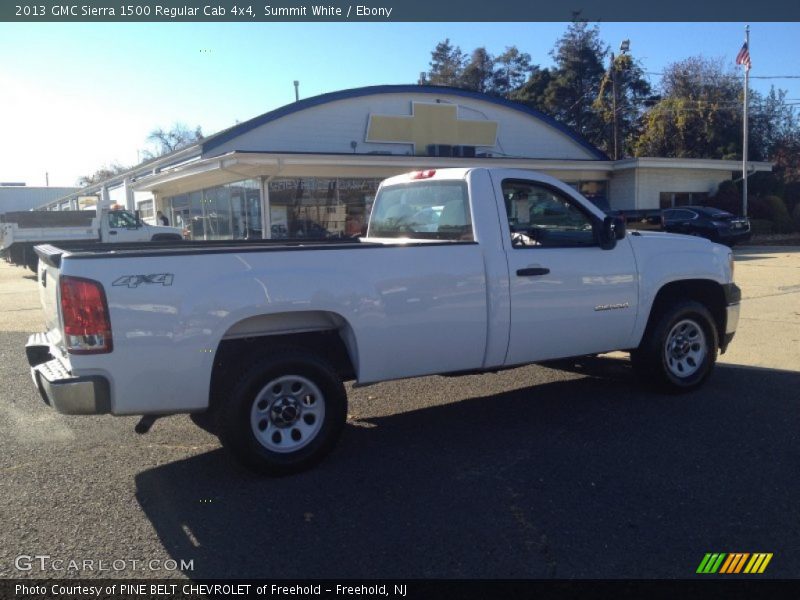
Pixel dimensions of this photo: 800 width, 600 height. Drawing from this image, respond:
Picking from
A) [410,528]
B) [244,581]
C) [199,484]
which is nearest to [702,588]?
[410,528]

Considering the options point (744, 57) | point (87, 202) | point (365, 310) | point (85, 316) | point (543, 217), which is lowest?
point (365, 310)

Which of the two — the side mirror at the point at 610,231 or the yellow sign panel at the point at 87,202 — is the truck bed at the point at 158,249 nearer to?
the side mirror at the point at 610,231

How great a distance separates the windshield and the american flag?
1139 inches

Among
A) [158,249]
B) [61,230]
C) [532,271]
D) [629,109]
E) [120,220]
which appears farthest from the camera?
[629,109]

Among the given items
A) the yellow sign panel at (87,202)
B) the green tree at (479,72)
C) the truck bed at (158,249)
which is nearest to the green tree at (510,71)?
the green tree at (479,72)

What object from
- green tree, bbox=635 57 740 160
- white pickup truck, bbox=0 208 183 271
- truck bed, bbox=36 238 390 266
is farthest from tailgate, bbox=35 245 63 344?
green tree, bbox=635 57 740 160

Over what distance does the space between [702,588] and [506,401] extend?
3207 millimetres

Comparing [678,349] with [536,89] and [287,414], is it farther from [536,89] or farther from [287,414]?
[536,89]

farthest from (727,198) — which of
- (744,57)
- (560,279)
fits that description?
(560,279)

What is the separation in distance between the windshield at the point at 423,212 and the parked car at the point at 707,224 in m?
20.9

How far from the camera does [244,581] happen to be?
3389 millimetres

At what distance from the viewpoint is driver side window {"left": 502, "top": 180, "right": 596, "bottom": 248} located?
567 cm

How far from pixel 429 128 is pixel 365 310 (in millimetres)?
22948

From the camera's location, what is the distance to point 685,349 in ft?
21.3
